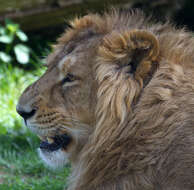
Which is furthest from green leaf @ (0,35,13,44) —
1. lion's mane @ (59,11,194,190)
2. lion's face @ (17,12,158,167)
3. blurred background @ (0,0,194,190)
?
lion's mane @ (59,11,194,190)

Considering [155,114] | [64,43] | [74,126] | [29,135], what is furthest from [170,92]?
[29,135]

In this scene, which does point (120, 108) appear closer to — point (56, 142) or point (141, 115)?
point (141, 115)

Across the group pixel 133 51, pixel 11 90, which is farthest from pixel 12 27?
pixel 133 51

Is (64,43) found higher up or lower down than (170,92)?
higher up

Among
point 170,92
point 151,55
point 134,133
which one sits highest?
point 151,55

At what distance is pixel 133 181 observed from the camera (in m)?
2.85

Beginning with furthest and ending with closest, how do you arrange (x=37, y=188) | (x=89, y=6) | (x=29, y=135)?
1. (x=89, y=6)
2. (x=29, y=135)
3. (x=37, y=188)

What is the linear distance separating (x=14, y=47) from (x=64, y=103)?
140 inches

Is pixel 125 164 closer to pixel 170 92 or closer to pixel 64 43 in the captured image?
pixel 170 92

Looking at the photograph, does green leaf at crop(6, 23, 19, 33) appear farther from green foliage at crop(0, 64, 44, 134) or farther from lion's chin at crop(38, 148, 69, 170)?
lion's chin at crop(38, 148, 69, 170)

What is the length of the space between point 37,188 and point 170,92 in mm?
1512

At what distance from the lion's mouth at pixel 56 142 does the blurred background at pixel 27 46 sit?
85cm

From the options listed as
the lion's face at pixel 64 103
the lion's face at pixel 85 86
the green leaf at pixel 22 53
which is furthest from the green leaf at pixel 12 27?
the lion's face at pixel 64 103

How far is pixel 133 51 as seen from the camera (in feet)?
9.71
